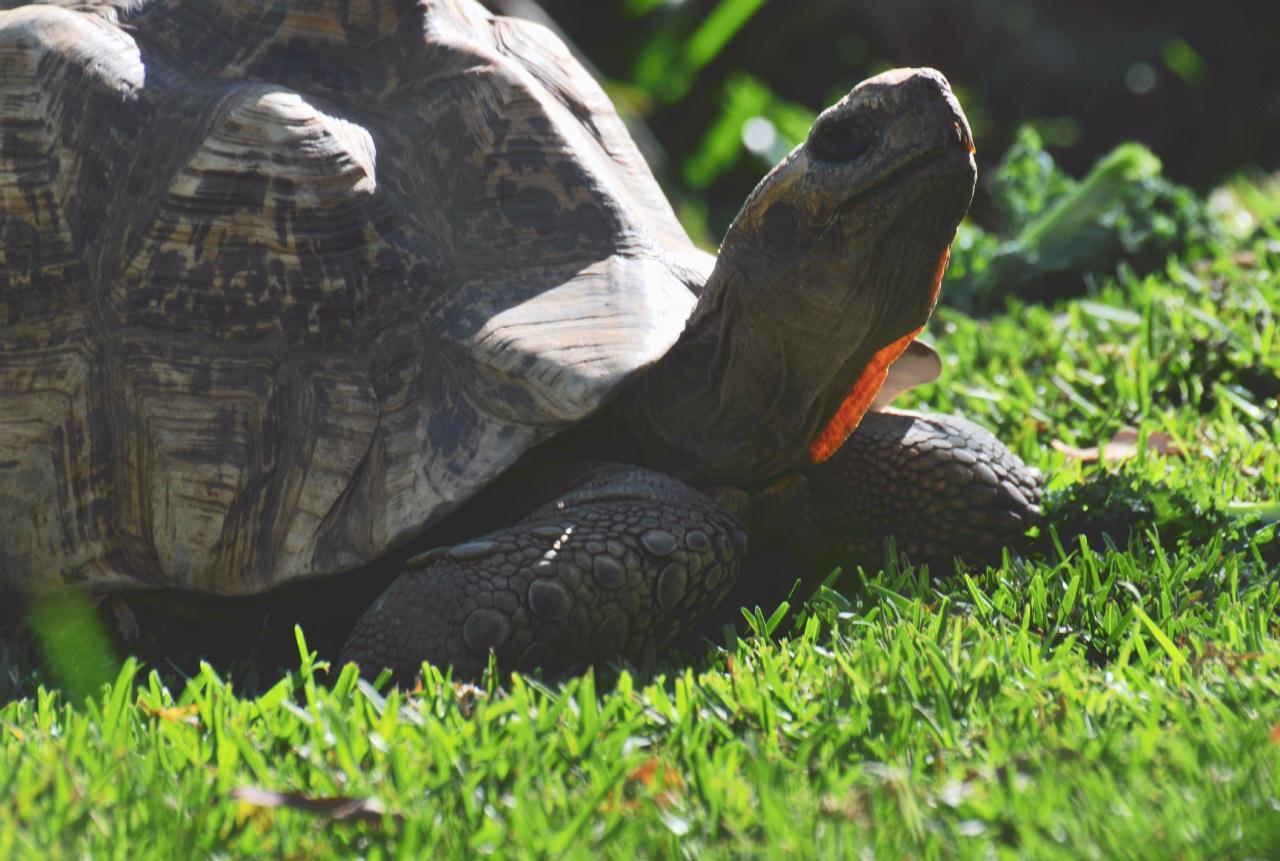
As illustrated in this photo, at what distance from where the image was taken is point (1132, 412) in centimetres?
430

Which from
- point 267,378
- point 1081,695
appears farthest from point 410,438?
point 1081,695

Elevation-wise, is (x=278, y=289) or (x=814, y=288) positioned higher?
(x=814, y=288)

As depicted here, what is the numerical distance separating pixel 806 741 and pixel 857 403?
49.0 inches

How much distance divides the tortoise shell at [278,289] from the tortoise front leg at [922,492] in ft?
2.00

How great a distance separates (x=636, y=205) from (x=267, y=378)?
0.98 meters

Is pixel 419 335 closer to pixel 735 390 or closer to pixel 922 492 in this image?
pixel 735 390

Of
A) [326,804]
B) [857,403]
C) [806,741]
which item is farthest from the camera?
[857,403]

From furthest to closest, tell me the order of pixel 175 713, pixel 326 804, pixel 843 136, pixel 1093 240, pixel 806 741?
1. pixel 1093 240
2. pixel 843 136
3. pixel 175 713
4. pixel 806 741
5. pixel 326 804

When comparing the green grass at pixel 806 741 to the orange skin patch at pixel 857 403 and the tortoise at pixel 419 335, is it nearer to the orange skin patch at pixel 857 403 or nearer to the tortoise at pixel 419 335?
the tortoise at pixel 419 335

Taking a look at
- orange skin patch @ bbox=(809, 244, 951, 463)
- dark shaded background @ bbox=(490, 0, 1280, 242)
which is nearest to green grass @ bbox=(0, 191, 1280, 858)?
orange skin patch @ bbox=(809, 244, 951, 463)

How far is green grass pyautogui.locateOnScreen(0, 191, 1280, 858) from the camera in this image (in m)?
1.88

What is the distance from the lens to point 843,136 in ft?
9.36

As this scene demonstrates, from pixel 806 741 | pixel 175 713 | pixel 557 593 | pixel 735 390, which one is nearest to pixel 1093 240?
pixel 735 390

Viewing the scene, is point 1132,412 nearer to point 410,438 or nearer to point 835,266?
point 835,266
